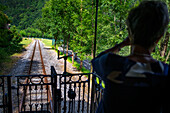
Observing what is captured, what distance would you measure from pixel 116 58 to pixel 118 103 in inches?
13.1

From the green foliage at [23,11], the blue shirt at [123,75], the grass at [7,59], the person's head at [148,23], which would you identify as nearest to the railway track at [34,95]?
the blue shirt at [123,75]

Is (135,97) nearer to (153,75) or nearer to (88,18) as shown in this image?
(153,75)

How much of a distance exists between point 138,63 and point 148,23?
29 cm

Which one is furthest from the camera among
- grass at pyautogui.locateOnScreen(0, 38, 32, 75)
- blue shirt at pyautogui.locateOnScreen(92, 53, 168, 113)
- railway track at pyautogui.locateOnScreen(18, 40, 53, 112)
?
grass at pyautogui.locateOnScreen(0, 38, 32, 75)

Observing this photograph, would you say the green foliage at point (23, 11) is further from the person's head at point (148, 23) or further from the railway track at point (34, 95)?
the person's head at point (148, 23)

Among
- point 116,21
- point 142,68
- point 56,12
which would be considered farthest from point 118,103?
point 56,12

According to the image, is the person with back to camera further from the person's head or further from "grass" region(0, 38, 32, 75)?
"grass" region(0, 38, 32, 75)

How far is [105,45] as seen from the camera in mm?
11625

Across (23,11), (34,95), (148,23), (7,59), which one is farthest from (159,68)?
(23,11)

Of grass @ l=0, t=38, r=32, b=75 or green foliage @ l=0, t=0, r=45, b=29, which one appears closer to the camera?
grass @ l=0, t=38, r=32, b=75

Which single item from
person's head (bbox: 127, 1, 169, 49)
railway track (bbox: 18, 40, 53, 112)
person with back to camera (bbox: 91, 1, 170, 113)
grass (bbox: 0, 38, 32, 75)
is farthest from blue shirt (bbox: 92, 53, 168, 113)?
grass (bbox: 0, 38, 32, 75)

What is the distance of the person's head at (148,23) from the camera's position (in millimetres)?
1062

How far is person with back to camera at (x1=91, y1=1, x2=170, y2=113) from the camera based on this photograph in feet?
3.38

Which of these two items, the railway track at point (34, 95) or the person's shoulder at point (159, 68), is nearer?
the person's shoulder at point (159, 68)
